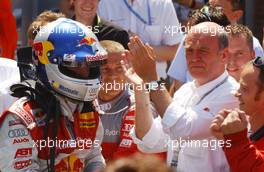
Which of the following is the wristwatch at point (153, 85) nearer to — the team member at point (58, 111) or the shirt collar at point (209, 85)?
the shirt collar at point (209, 85)

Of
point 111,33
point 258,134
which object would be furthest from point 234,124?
point 111,33

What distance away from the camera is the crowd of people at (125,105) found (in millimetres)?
4398

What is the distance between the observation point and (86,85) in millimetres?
4559

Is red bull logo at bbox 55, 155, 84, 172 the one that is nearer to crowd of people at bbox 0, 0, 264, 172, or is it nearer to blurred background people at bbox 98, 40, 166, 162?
crowd of people at bbox 0, 0, 264, 172

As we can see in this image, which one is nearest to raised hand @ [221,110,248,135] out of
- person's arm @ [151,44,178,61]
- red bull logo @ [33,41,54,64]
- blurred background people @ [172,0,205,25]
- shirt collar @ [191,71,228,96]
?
shirt collar @ [191,71,228,96]

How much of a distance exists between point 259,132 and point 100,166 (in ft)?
3.03

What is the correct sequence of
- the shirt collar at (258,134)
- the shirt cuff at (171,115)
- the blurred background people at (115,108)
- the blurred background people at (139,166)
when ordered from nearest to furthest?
the blurred background people at (139,166) → the shirt collar at (258,134) → the shirt cuff at (171,115) → the blurred background people at (115,108)

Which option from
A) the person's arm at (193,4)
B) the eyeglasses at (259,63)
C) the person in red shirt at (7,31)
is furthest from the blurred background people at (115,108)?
the person's arm at (193,4)

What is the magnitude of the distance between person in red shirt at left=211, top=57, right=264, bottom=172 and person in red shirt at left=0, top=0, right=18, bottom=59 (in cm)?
324

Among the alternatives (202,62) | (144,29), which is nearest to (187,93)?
(202,62)

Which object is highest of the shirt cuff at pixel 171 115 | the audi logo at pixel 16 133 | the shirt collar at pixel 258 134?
the audi logo at pixel 16 133

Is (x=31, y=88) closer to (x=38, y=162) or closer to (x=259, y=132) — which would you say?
(x=38, y=162)

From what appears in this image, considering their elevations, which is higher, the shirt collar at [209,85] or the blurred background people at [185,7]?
the shirt collar at [209,85]

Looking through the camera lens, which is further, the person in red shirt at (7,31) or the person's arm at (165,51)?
the person in red shirt at (7,31)
